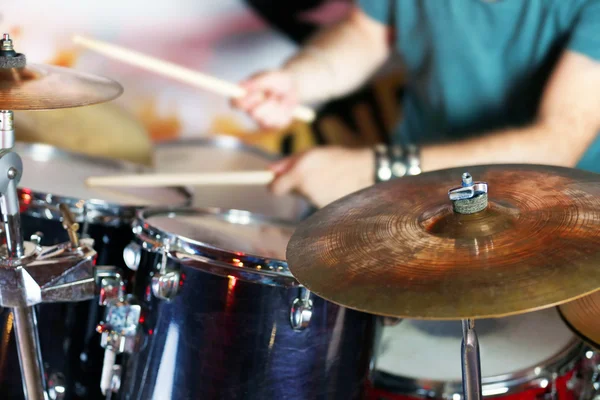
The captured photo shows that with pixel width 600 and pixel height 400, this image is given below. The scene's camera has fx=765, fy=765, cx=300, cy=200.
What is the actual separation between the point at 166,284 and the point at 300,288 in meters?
0.18

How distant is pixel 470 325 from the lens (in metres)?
0.91

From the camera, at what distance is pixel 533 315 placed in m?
1.25

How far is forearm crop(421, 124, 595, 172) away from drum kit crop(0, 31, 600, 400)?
0.35m

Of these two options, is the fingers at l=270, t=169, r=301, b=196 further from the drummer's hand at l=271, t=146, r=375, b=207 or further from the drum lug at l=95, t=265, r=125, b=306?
the drum lug at l=95, t=265, r=125, b=306

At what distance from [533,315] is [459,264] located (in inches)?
20.5

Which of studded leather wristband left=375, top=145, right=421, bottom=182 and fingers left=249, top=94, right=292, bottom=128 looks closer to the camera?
studded leather wristband left=375, top=145, right=421, bottom=182

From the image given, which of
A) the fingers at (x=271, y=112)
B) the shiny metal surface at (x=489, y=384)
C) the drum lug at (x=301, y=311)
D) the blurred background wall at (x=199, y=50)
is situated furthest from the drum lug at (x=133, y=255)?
the blurred background wall at (x=199, y=50)

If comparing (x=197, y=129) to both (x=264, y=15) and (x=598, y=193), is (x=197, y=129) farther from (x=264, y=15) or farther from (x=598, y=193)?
(x=598, y=193)

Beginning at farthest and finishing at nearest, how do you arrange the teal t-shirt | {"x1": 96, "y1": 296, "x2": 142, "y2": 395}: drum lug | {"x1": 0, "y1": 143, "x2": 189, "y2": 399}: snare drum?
the teal t-shirt → {"x1": 0, "y1": 143, "x2": 189, "y2": 399}: snare drum → {"x1": 96, "y1": 296, "x2": 142, "y2": 395}: drum lug

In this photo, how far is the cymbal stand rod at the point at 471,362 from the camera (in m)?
0.90

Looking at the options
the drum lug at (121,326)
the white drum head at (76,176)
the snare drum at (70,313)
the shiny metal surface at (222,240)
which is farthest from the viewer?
the white drum head at (76,176)

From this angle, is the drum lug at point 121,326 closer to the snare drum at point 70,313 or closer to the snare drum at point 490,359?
the snare drum at point 70,313

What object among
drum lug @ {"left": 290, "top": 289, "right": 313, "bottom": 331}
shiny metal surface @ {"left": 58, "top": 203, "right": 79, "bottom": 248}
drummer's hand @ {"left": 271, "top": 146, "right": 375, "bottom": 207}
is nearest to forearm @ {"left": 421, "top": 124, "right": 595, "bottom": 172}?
drummer's hand @ {"left": 271, "top": 146, "right": 375, "bottom": 207}

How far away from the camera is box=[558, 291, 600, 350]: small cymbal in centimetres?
106
